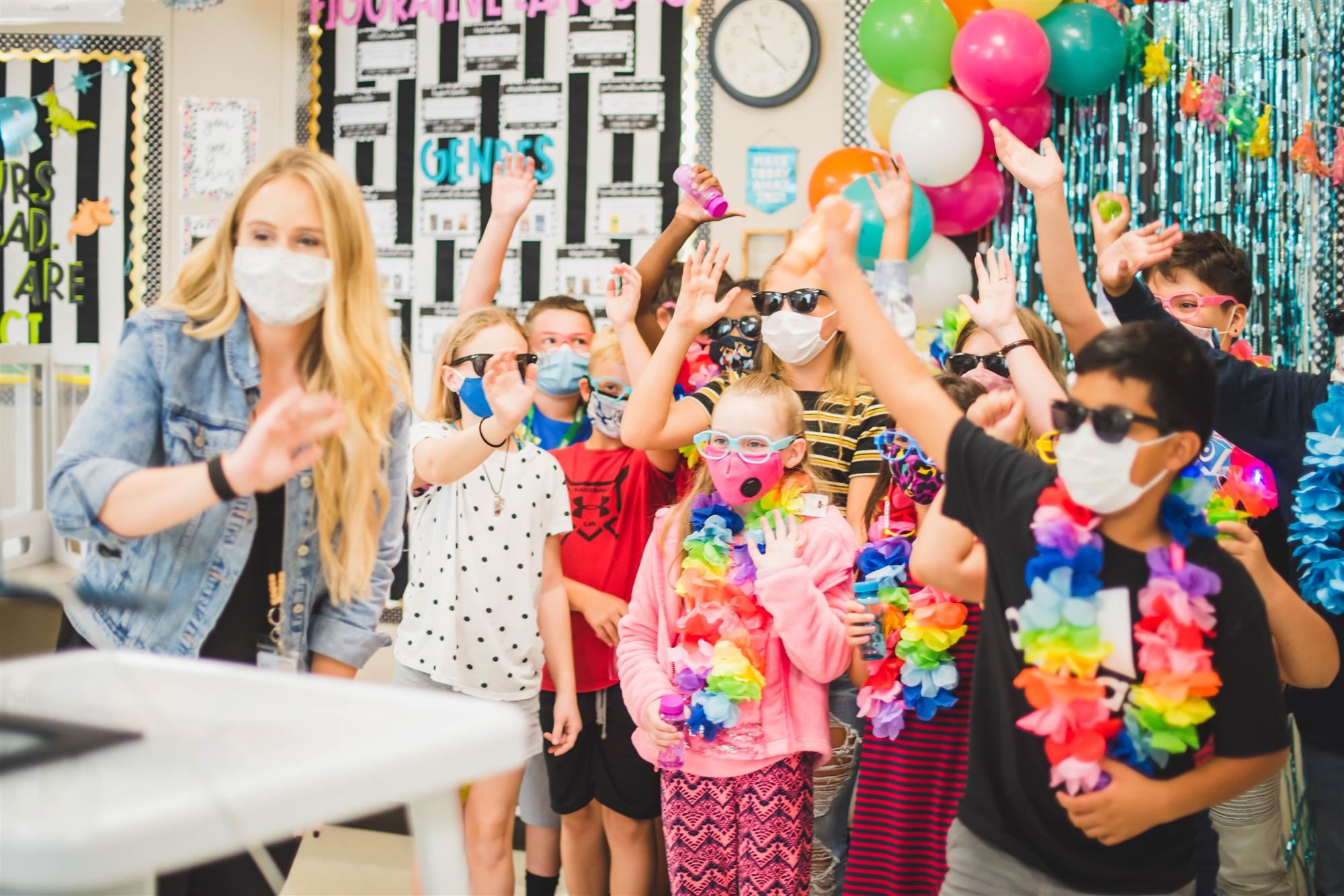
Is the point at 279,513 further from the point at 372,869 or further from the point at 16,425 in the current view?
the point at 372,869

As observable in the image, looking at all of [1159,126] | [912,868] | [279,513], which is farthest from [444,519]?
[1159,126]

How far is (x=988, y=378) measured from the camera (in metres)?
2.50

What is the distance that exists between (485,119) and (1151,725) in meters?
3.62

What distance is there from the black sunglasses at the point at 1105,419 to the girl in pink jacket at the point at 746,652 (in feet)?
2.41

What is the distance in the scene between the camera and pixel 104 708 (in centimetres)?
129

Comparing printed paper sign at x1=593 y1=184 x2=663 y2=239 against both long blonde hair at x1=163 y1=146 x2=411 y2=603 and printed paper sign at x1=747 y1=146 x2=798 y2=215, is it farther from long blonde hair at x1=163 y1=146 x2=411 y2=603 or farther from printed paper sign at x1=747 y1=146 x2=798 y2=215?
long blonde hair at x1=163 y1=146 x2=411 y2=603

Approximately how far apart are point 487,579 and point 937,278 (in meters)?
1.79

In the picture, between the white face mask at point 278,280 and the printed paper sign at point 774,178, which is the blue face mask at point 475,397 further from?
the printed paper sign at point 774,178

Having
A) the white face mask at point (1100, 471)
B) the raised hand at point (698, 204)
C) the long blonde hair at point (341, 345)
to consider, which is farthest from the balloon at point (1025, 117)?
the long blonde hair at point (341, 345)

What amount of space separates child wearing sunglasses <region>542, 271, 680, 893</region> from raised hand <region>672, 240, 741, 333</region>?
29 centimetres

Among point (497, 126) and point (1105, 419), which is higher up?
point (497, 126)

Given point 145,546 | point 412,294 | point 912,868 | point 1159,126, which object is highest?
point 1159,126

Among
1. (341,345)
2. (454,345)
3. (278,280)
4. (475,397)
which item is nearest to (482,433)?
(475,397)

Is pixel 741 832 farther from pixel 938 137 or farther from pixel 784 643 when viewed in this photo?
pixel 938 137
